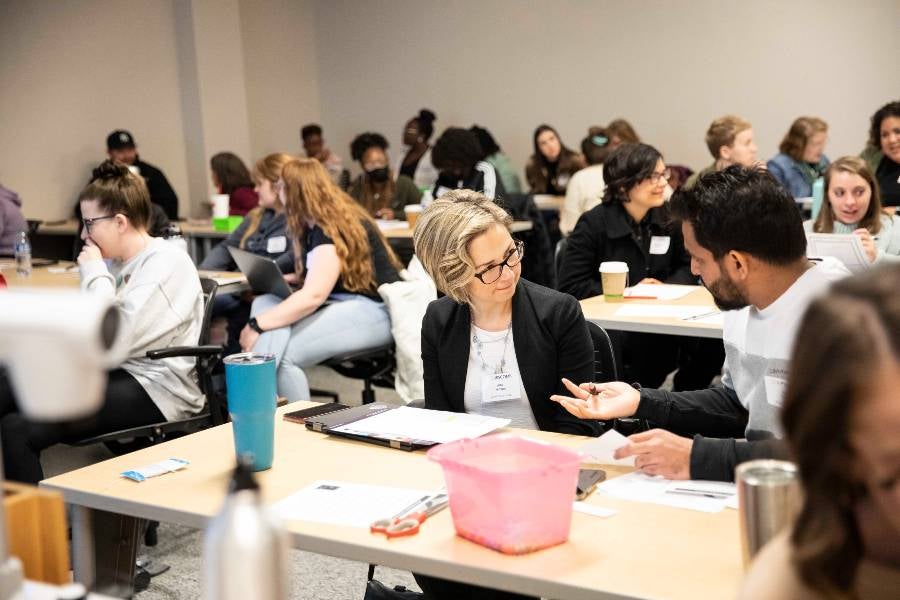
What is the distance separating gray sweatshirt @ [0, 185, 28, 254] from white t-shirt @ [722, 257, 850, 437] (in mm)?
4963

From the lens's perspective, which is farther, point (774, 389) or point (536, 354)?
point (536, 354)

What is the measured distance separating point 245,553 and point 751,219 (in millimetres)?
1599

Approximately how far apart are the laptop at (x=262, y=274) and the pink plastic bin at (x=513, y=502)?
264cm

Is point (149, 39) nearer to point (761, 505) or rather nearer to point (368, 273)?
point (368, 273)

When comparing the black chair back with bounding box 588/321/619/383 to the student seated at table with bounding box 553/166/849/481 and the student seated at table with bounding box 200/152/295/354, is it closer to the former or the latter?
the student seated at table with bounding box 553/166/849/481

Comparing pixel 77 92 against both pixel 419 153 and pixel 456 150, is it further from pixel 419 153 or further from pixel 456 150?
pixel 456 150

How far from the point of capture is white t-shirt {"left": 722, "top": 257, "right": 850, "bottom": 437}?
209 centimetres

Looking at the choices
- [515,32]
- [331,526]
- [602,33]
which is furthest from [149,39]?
[331,526]

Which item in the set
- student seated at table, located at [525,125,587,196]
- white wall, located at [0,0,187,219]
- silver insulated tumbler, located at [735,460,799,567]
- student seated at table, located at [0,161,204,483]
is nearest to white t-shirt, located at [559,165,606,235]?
student seated at table, located at [525,125,587,196]

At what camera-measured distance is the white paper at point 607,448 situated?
1979mm

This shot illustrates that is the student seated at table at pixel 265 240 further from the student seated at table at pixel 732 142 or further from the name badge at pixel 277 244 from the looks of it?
the student seated at table at pixel 732 142

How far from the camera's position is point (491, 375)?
2.61 metres

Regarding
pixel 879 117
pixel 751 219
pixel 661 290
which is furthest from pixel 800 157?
pixel 751 219

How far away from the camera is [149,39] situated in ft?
30.9
